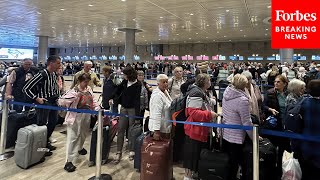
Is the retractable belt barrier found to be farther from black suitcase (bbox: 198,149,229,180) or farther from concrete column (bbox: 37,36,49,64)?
concrete column (bbox: 37,36,49,64)

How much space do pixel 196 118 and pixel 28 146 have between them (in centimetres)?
275

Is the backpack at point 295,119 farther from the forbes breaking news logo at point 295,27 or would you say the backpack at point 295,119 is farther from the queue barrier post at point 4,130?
the queue barrier post at point 4,130

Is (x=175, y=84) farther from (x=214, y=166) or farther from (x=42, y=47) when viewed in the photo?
(x=42, y=47)

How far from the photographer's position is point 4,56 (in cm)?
4194

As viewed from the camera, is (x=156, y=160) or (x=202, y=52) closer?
(x=156, y=160)

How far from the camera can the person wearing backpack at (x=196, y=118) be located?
3174 mm

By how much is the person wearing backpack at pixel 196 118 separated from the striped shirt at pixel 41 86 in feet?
8.43

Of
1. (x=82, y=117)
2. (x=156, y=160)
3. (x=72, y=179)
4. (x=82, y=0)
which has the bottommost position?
(x=72, y=179)

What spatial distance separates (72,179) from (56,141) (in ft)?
6.65

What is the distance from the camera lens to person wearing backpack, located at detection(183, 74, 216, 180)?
3.17 metres

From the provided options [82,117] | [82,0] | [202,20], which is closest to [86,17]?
[82,0]

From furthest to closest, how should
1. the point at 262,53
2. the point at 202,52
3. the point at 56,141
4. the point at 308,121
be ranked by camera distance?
the point at 202,52, the point at 262,53, the point at 56,141, the point at 308,121

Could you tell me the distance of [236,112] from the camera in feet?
9.91

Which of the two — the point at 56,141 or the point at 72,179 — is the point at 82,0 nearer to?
the point at 56,141
